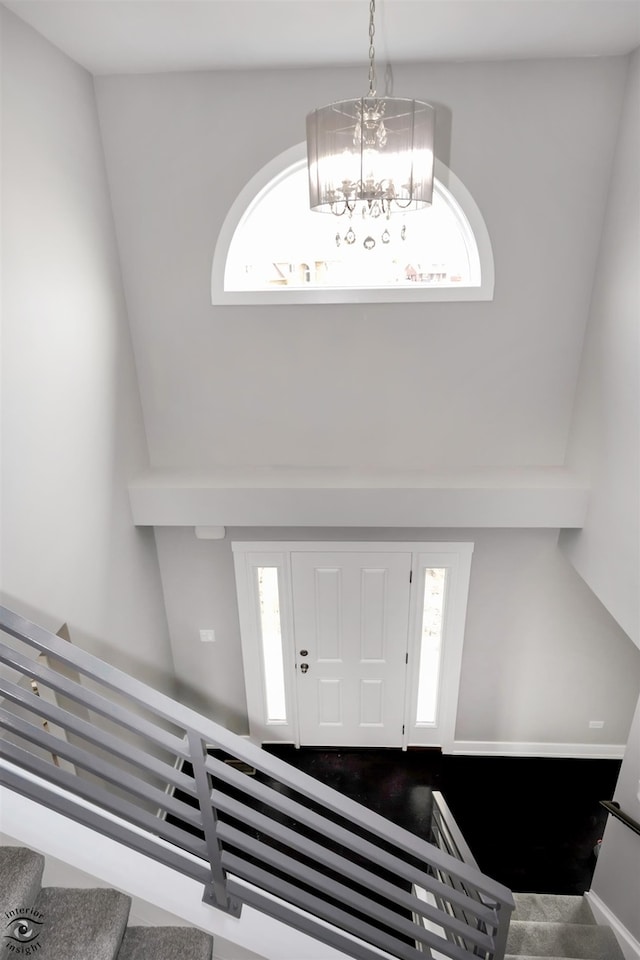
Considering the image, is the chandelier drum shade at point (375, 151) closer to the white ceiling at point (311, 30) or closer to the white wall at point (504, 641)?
the white ceiling at point (311, 30)

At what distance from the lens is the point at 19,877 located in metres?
1.42

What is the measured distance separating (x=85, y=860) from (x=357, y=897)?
0.75m

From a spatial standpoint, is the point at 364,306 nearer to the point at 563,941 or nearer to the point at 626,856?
the point at 626,856

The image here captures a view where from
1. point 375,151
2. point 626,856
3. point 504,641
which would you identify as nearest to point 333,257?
point 375,151

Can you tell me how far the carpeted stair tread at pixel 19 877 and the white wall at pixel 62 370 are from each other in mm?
1025

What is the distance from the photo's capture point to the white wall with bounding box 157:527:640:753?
3.92m

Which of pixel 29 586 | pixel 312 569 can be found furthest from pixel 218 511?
pixel 29 586

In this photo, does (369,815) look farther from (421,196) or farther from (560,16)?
(560,16)

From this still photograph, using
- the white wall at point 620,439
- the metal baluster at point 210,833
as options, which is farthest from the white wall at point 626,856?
the metal baluster at point 210,833

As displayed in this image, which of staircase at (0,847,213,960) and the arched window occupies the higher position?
the arched window

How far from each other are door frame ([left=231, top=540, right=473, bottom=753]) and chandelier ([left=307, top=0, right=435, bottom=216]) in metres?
2.34

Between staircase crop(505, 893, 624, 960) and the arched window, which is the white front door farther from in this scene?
the arched window

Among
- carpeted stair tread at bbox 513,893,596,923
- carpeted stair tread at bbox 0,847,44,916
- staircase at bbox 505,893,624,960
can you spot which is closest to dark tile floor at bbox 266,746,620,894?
carpeted stair tread at bbox 513,893,596,923

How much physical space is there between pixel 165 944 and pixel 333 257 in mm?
3238
